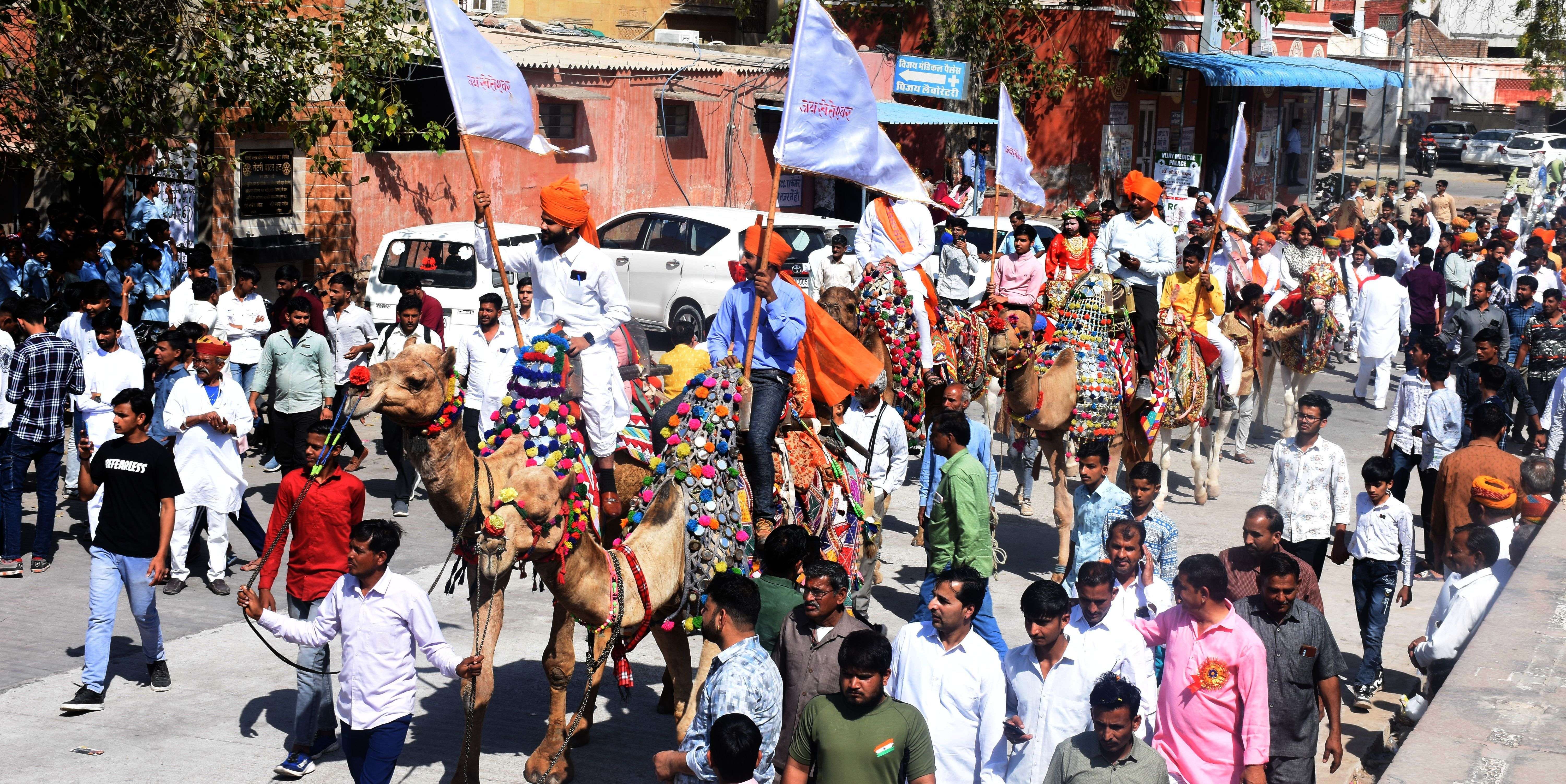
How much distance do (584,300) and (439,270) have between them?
955 centimetres

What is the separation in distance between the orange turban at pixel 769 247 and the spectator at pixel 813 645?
287 cm

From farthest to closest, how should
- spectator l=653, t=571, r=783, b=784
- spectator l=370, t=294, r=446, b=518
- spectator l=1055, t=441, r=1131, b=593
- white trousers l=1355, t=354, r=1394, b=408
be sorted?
1. white trousers l=1355, t=354, r=1394, b=408
2. spectator l=370, t=294, r=446, b=518
3. spectator l=1055, t=441, r=1131, b=593
4. spectator l=653, t=571, r=783, b=784

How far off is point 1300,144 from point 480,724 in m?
38.9

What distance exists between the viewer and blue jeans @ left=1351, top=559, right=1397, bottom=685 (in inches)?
359

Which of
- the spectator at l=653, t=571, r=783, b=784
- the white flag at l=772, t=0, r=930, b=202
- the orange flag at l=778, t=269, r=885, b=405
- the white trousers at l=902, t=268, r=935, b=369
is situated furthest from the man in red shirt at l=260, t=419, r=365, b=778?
the white trousers at l=902, t=268, r=935, b=369

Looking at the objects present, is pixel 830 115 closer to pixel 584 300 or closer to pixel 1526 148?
pixel 584 300

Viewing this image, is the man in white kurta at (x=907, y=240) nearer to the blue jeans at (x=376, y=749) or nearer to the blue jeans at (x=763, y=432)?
the blue jeans at (x=763, y=432)

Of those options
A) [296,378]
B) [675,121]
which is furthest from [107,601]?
[675,121]

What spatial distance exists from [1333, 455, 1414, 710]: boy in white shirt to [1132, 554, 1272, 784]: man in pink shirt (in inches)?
118

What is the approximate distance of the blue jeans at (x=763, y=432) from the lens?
8.52 m

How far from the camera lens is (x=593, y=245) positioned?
8.73 metres

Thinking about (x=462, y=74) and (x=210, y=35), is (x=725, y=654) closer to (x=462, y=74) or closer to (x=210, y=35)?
(x=462, y=74)

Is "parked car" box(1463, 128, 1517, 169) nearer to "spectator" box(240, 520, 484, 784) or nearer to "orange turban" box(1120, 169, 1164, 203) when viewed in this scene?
"orange turban" box(1120, 169, 1164, 203)

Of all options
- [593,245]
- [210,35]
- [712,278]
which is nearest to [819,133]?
[593,245]
